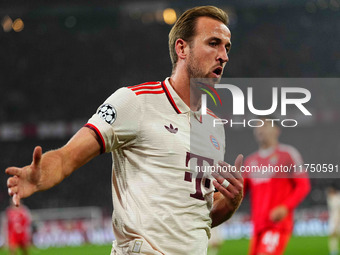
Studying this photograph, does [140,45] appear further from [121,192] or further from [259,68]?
[121,192]

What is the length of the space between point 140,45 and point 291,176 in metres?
24.4

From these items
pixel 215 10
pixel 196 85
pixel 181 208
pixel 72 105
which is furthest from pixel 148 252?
pixel 72 105

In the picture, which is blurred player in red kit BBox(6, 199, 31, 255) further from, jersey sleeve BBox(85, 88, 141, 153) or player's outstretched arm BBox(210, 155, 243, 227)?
jersey sleeve BBox(85, 88, 141, 153)

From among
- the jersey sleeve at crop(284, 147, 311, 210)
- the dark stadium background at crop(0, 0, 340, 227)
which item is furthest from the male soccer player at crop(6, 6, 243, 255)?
the dark stadium background at crop(0, 0, 340, 227)

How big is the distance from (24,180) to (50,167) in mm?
144

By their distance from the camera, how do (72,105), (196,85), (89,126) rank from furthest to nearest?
(72,105) → (196,85) → (89,126)

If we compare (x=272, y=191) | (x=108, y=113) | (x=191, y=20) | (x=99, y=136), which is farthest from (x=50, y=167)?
(x=272, y=191)

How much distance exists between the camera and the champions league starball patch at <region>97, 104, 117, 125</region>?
2.56 meters

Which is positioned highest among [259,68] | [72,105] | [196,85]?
[259,68]

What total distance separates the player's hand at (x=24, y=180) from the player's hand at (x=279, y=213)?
14.5 ft

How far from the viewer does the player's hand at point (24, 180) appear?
211cm

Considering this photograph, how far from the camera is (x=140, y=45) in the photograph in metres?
30.3

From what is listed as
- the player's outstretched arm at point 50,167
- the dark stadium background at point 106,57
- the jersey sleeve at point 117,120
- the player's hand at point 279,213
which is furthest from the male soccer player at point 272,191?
the dark stadium background at point 106,57

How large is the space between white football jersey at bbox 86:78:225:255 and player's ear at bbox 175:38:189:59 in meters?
0.30
